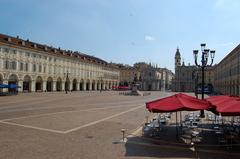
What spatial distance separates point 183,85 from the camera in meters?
125

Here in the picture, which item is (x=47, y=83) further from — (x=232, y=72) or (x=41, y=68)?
(x=232, y=72)

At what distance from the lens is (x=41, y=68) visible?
6906 cm

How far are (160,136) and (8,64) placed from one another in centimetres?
5160

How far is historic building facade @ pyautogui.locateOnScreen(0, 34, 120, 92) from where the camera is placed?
190 feet

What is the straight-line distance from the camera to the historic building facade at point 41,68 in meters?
57.8

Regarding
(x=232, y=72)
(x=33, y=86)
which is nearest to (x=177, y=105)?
(x=232, y=72)

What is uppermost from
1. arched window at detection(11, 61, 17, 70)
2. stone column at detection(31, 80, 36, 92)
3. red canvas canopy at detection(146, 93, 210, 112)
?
arched window at detection(11, 61, 17, 70)

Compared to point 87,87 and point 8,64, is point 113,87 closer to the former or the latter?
point 87,87

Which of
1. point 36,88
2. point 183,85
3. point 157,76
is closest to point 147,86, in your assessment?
point 157,76

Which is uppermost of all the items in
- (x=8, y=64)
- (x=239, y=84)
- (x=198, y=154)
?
(x=8, y=64)

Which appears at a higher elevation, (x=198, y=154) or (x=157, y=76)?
(x=157, y=76)

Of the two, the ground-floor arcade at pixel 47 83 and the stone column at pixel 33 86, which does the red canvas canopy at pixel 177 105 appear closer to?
the ground-floor arcade at pixel 47 83

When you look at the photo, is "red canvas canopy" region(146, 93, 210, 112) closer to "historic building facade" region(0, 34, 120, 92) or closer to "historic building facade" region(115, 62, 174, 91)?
"historic building facade" region(0, 34, 120, 92)

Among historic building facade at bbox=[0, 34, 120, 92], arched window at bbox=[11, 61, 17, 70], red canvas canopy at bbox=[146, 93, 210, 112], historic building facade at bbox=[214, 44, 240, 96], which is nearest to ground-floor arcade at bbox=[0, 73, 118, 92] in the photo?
historic building facade at bbox=[0, 34, 120, 92]
